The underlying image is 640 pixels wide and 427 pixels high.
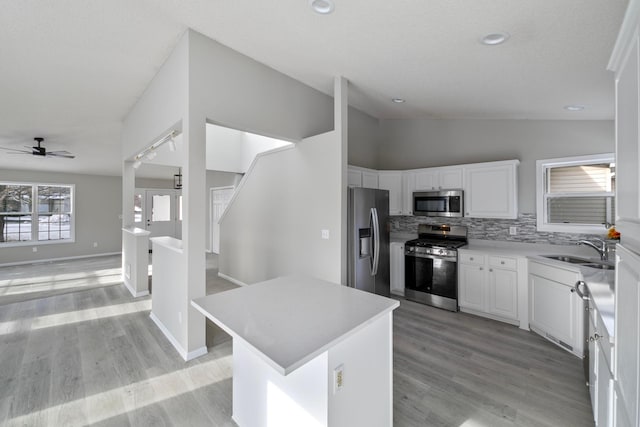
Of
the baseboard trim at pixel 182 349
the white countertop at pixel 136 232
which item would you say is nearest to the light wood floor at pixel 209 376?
the baseboard trim at pixel 182 349

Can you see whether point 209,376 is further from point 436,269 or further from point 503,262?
point 503,262

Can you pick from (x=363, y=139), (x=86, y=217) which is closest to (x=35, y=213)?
(x=86, y=217)

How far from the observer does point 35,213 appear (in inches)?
293

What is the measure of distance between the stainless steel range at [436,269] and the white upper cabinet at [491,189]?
0.49m

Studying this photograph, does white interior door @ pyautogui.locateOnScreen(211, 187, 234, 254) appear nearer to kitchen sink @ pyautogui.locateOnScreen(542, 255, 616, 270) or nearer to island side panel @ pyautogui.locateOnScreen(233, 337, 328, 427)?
island side panel @ pyautogui.locateOnScreen(233, 337, 328, 427)

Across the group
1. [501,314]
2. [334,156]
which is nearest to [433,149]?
[334,156]

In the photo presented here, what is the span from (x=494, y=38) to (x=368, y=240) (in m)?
2.42

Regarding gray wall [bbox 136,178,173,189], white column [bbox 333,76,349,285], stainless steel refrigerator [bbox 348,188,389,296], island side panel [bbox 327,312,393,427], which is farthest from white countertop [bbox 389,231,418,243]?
gray wall [bbox 136,178,173,189]

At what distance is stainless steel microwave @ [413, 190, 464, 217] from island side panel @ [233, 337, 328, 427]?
3.43 metres

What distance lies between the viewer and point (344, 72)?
10.1ft

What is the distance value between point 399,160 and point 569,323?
3.24 m

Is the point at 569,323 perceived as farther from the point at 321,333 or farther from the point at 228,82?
the point at 228,82

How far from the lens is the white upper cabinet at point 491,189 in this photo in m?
3.61

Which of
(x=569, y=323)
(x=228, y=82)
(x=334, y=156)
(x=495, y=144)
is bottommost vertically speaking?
(x=569, y=323)
